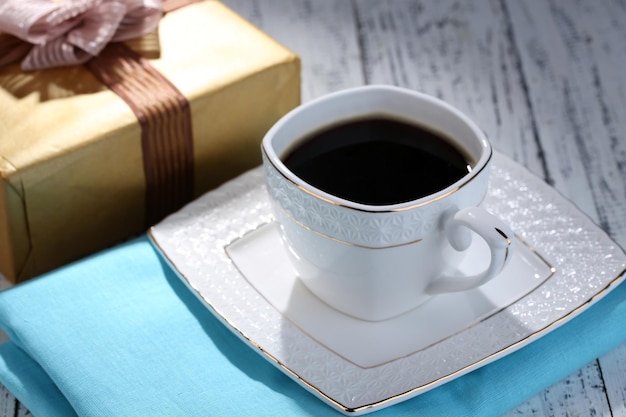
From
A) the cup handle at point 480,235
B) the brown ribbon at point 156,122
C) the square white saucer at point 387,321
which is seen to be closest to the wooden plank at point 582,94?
the square white saucer at point 387,321

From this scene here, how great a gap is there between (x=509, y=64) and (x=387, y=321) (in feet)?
1.37

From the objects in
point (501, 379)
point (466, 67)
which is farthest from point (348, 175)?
point (466, 67)

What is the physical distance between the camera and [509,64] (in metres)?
0.98

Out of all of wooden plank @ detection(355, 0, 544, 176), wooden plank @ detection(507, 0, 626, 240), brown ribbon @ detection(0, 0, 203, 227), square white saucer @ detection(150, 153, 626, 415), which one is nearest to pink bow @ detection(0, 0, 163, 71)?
brown ribbon @ detection(0, 0, 203, 227)

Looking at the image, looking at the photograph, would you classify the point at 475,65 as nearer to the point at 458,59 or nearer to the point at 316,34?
the point at 458,59

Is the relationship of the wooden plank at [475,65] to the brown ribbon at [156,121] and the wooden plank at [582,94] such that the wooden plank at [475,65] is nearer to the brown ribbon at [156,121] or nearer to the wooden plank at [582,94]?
the wooden plank at [582,94]

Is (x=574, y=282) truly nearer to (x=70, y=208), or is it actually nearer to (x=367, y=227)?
(x=367, y=227)

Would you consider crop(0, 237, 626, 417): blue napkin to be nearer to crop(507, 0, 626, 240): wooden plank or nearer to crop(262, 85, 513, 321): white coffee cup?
crop(262, 85, 513, 321): white coffee cup

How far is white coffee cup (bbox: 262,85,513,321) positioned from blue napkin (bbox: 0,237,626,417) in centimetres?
6

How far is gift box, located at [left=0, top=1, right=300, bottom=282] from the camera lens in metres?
0.69

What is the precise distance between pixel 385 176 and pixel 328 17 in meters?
0.43

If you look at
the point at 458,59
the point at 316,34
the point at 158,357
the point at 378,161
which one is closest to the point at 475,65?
the point at 458,59

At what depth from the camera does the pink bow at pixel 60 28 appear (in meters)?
0.76

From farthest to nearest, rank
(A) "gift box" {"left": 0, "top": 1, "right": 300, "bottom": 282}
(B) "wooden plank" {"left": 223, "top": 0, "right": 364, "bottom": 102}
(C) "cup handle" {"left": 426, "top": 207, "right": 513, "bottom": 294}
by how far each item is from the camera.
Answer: (B) "wooden plank" {"left": 223, "top": 0, "right": 364, "bottom": 102} < (A) "gift box" {"left": 0, "top": 1, "right": 300, "bottom": 282} < (C) "cup handle" {"left": 426, "top": 207, "right": 513, "bottom": 294}
